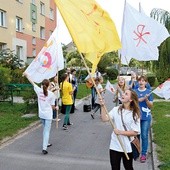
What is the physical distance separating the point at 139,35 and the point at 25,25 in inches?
1125

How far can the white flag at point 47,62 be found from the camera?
30.1 ft

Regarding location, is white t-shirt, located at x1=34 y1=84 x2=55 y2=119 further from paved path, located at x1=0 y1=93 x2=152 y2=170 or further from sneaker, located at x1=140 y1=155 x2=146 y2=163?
sneaker, located at x1=140 y1=155 x2=146 y2=163

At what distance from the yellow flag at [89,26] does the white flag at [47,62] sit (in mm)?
3477

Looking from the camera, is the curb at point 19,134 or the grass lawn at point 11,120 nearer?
the curb at point 19,134

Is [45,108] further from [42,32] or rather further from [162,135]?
[42,32]

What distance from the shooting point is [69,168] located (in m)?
6.74

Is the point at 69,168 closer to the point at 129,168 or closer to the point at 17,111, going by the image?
the point at 129,168

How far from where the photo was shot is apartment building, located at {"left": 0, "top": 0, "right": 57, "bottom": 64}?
30.7 m

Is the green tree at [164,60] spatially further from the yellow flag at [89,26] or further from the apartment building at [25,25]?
the yellow flag at [89,26]

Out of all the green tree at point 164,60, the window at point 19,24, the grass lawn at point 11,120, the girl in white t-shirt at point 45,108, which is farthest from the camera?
the window at point 19,24

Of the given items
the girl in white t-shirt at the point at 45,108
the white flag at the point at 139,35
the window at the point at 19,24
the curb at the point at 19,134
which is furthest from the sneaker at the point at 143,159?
the window at the point at 19,24

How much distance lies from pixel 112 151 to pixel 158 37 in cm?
378

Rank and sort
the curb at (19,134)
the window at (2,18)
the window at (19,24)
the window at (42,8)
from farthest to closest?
the window at (42,8)
the window at (19,24)
the window at (2,18)
the curb at (19,134)

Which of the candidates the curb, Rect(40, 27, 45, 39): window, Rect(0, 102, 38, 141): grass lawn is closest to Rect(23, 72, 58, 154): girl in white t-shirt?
the curb
